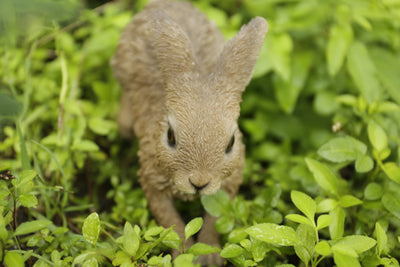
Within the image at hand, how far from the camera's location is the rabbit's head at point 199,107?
2.35 meters

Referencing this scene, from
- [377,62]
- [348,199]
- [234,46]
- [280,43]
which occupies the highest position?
[234,46]

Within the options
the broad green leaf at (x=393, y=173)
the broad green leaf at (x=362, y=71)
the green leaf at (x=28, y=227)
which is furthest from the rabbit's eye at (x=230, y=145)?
the broad green leaf at (x=362, y=71)

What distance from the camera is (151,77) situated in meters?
3.19

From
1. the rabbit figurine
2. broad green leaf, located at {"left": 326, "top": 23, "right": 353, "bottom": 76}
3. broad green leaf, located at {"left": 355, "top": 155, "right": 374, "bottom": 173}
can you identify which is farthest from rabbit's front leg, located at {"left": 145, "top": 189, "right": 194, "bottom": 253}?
broad green leaf, located at {"left": 326, "top": 23, "right": 353, "bottom": 76}

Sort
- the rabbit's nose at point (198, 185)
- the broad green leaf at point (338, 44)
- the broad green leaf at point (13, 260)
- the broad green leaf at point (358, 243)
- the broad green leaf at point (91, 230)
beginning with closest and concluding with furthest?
the broad green leaf at point (13, 260) < the broad green leaf at point (358, 243) < the broad green leaf at point (91, 230) < the rabbit's nose at point (198, 185) < the broad green leaf at point (338, 44)

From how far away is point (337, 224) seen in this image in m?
2.39

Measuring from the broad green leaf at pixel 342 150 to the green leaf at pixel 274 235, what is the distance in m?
0.80

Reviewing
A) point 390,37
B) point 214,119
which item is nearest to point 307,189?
point 214,119

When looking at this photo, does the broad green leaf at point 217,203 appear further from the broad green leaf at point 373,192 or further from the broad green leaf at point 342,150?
the broad green leaf at point 373,192

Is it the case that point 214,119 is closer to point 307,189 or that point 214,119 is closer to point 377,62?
point 307,189

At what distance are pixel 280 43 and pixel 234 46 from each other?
1.32 metres

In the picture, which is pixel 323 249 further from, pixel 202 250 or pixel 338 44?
pixel 338 44

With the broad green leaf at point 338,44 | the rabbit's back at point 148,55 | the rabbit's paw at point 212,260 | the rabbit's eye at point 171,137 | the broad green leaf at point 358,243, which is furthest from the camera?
the broad green leaf at point 338,44

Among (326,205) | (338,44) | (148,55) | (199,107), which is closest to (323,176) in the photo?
(326,205)
